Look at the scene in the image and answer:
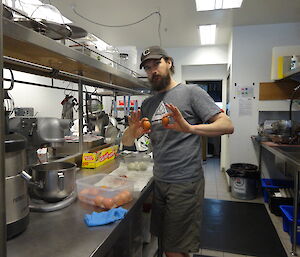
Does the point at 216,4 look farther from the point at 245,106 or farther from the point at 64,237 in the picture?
the point at 64,237

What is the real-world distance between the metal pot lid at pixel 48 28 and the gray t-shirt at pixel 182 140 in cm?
69

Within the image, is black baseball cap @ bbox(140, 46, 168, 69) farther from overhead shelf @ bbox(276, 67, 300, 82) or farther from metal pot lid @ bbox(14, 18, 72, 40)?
overhead shelf @ bbox(276, 67, 300, 82)

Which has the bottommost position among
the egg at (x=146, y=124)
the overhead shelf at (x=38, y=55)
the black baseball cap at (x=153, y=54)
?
the egg at (x=146, y=124)

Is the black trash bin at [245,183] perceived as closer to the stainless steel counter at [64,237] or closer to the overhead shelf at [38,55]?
the overhead shelf at [38,55]

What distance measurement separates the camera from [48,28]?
1.09 m

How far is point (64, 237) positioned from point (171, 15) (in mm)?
3173

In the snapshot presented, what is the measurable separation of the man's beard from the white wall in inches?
104

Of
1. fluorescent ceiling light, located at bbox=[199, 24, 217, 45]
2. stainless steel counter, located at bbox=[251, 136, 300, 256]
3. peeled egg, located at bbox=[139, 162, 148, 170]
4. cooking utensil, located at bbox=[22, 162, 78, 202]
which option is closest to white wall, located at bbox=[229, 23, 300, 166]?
fluorescent ceiling light, located at bbox=[199, 24, 217, 45]

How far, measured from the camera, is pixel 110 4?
2.96 metres

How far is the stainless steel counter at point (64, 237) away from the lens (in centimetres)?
75

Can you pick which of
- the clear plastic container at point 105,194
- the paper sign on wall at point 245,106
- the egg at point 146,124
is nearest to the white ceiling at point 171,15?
the paper sign on wall at point 245,106

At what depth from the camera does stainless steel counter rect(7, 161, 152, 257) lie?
2.45 ft

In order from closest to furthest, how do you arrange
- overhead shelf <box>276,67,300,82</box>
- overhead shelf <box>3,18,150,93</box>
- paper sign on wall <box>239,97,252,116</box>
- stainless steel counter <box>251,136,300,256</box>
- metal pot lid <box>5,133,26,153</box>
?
metal pot lid <box>5,133,26,153</box> → overhead shelf <box>3,18,150,93</box> → stainless steel counter <box>251,136,300,256</box> → overhead shelf <box>276,67,300,82</box> → paper sign on wall <box>239,97,252,116</box>

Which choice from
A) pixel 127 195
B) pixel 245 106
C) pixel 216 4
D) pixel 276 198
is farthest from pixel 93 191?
pixel 245 106
